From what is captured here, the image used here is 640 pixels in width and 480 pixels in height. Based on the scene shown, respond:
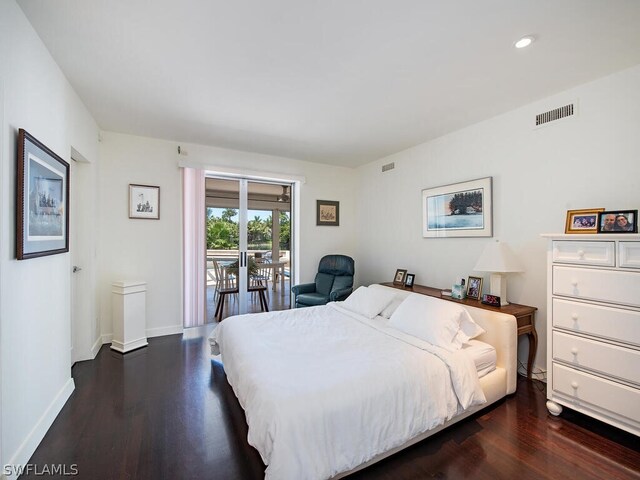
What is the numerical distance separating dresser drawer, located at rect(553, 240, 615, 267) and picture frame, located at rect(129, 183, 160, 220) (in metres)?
4.47

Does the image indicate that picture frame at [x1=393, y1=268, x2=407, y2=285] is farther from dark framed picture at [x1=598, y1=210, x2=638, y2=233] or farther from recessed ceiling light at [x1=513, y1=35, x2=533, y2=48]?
recessed ceiling light at [x1=513, y1=35, x2=533, y2=48]

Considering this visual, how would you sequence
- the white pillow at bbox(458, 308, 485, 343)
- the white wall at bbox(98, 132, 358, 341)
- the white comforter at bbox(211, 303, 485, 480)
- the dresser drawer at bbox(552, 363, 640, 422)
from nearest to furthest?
the white comforter at bbox(211, 303, 485, 480) → the dresser drawer at bbox(552, 363, 640, 422) → the white pillow at bbox(458, 308, 485, 343) → the white wall at bbox(98, 132, 358, 341)

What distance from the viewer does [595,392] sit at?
77.8 inches

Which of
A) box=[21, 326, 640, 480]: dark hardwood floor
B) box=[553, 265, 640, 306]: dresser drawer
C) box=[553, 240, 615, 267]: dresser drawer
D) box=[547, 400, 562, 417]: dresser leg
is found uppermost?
box=[553, 240, 615, 267]: dresser drawer

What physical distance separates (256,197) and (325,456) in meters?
3.94

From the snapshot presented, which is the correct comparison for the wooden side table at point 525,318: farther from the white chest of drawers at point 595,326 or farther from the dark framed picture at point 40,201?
the dark framed picture at point 40,201

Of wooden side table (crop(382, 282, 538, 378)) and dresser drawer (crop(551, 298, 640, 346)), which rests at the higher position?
dresser drawer (crop(551, 298, 640, 346))

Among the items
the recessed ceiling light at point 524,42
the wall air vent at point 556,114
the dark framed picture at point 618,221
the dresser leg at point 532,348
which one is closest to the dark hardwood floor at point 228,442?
the dresser leg at point 532,348

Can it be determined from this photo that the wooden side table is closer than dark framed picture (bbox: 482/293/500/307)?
Yes

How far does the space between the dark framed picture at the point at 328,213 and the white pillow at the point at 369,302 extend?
6.86 ft

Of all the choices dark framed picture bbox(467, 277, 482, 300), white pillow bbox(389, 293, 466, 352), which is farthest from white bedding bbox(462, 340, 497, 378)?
dark framed picture bbox(467, 277, 482, 300)

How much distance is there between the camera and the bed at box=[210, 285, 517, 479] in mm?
1399

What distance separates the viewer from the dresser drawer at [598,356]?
6.00 feet

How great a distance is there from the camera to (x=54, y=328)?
2141mm
